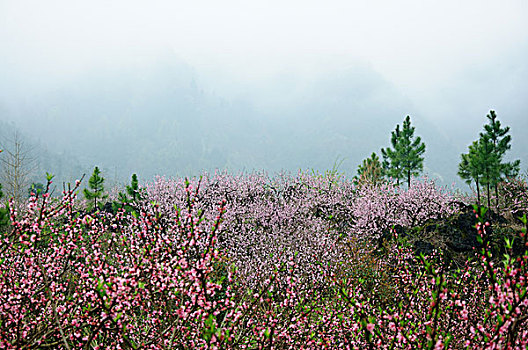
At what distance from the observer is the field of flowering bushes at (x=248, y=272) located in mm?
3031

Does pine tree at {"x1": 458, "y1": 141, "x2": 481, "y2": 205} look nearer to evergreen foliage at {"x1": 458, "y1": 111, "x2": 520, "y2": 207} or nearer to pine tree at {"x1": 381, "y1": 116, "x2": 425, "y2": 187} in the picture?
evergreen foliage at {"x1": 458, "y1": 111, "x2": 520, "y2": 207}

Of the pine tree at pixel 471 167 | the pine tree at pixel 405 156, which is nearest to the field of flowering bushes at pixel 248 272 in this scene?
the pine tree at pixel 471 167

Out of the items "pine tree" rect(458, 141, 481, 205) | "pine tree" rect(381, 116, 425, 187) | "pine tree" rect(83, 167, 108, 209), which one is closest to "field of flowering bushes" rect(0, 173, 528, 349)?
"pine tree" rect(83, 167, 108, 209)

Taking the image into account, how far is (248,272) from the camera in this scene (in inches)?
372

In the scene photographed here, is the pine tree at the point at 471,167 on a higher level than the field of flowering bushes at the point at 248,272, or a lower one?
higher

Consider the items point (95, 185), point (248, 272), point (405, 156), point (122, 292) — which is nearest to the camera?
point (122, 292)

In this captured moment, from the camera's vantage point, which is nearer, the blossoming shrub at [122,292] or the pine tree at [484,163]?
the blossoming shrub at [122,292]

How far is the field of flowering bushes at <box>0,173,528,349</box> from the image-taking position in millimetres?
3031

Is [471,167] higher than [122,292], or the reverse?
[471,167]

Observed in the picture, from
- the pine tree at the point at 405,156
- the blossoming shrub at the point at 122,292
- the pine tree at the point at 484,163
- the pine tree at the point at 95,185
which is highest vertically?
the pine tree at the point at 405,156

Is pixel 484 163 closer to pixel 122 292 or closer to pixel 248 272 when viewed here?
pixel 248 272

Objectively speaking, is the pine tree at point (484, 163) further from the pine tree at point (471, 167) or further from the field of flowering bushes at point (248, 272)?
the field of flowering bushes at point (248, 272)

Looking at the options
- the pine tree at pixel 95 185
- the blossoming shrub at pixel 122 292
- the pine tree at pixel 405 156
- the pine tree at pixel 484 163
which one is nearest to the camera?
the blossoming shrub at pixel 122 292

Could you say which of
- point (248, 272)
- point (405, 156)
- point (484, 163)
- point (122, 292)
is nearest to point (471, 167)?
point (484, 163)
